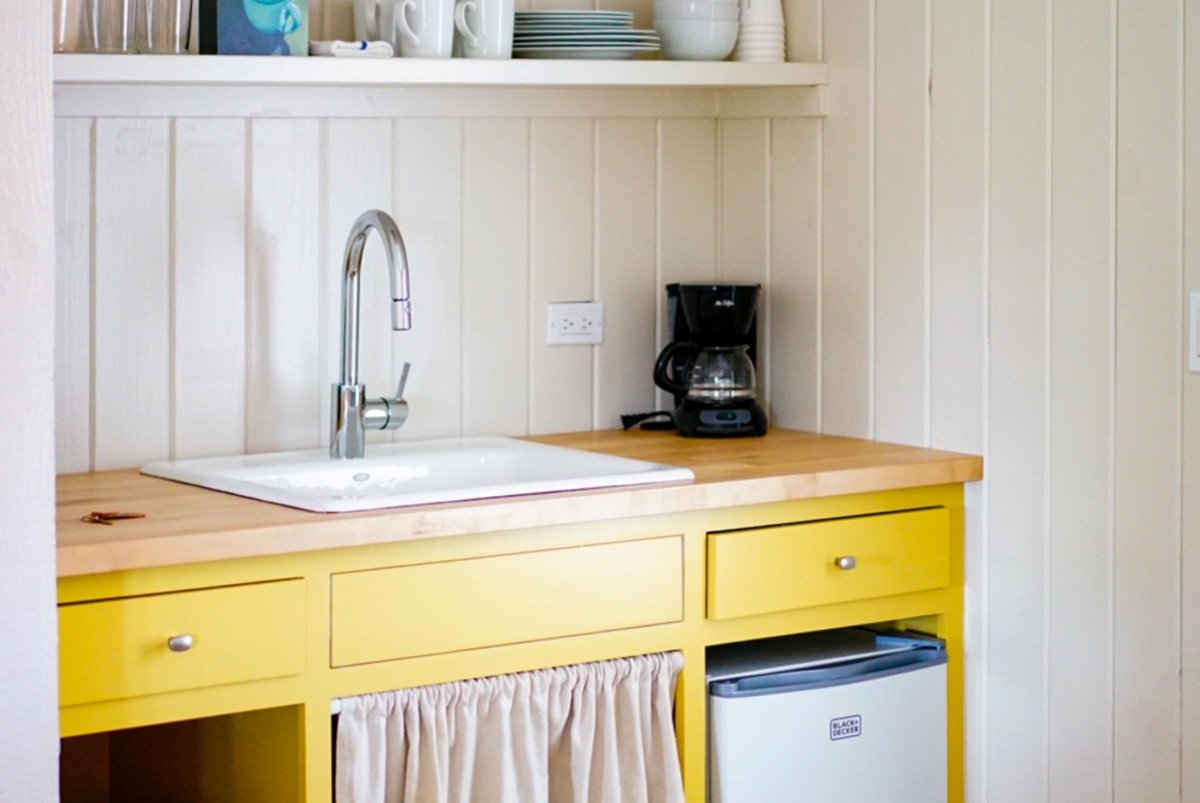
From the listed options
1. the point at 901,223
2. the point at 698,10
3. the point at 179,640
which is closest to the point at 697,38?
the point at 698,10

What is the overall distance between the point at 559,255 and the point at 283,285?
0.50 meters

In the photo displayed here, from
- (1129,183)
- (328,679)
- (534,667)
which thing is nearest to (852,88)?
(1129,183)

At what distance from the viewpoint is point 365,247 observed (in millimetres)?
2537

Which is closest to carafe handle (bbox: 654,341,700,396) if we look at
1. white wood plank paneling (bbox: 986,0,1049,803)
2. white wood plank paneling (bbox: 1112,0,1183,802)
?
white wood plank paneling (bbox: 986,0,1049,803)

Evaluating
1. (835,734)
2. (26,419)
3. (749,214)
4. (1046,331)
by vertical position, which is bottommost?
(835,734)

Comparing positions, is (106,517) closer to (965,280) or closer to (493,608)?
(493,608)

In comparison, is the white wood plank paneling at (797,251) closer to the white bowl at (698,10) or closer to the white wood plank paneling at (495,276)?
the white bowl at (698,10)

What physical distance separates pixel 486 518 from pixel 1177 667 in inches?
37.6

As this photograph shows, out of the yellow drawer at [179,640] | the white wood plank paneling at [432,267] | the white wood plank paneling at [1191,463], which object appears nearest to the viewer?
the yellow drawer at [179,640]

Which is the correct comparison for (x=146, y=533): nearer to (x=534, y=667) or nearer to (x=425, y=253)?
(x=534, y=667)

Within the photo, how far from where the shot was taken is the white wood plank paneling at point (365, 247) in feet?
8.22

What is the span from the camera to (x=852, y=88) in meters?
2.60

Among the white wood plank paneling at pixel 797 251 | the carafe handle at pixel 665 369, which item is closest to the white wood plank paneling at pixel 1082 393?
the white wood plank paneling at pixel 797 251

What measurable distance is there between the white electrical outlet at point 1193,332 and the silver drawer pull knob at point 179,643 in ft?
4.32
